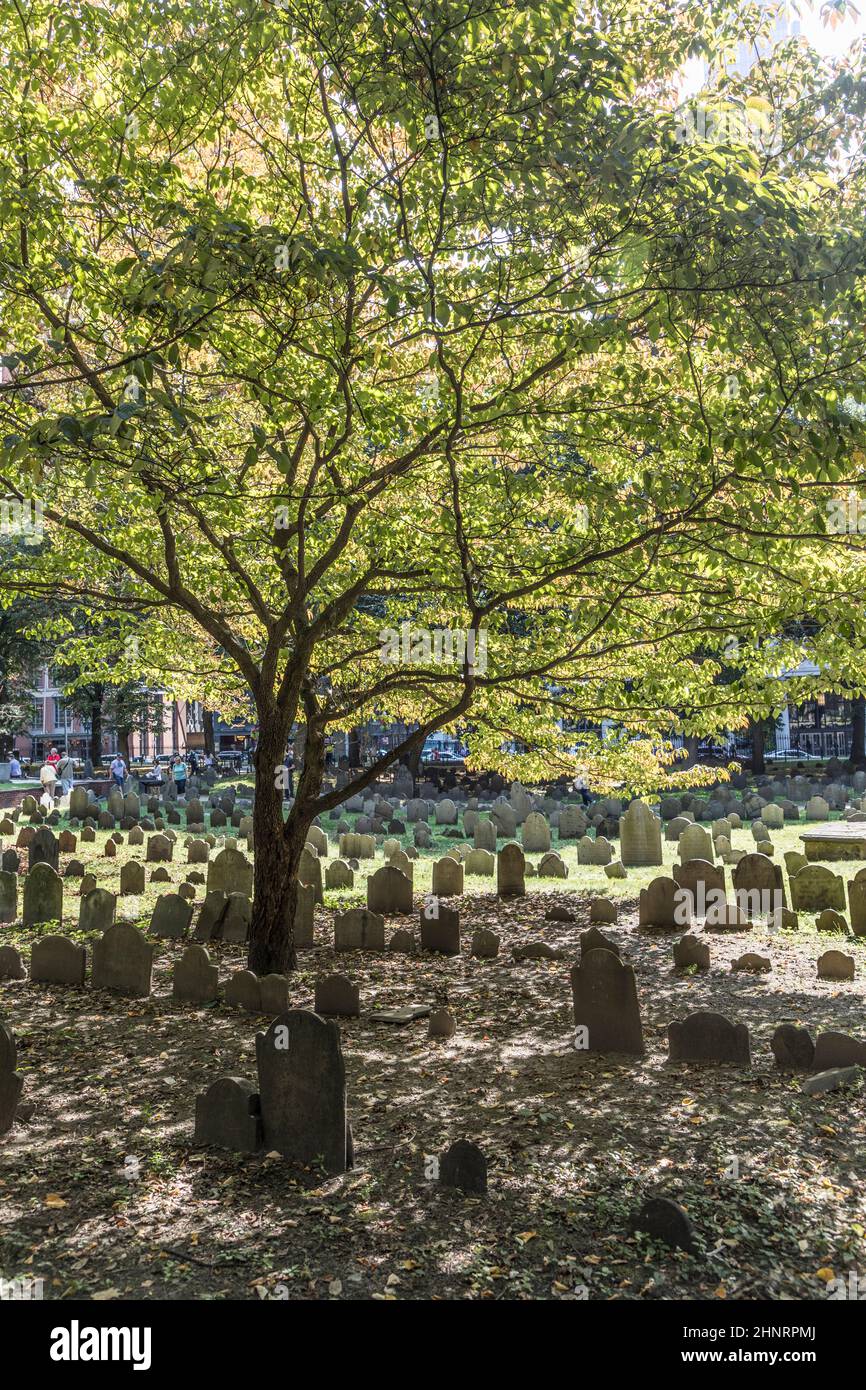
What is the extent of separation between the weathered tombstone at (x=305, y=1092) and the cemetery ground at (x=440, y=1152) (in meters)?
0.12

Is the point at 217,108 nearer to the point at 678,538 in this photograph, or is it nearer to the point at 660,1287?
the point at 678,538

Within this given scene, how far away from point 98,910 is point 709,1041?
311 inches

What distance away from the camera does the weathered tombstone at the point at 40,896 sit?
12883mm

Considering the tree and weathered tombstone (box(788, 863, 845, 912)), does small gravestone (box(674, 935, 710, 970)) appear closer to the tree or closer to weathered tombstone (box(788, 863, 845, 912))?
the tree

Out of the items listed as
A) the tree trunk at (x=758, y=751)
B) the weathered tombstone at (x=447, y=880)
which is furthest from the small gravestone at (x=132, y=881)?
the tree trunk at (x=758, y=751)

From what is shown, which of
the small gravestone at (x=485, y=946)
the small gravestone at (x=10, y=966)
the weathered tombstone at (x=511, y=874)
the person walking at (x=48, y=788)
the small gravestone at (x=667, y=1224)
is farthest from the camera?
the person walking at (x=48, y=788)

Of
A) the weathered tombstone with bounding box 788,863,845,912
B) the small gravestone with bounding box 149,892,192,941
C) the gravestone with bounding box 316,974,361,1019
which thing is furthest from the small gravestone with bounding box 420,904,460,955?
the weathered tombstone with bounding box 788,863,845,912

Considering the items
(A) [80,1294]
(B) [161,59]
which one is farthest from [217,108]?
(A) [80,1294]

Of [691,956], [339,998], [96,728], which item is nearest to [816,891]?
[691,956]

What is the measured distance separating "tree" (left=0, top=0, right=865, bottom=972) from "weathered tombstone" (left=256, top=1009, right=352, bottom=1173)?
3236mm

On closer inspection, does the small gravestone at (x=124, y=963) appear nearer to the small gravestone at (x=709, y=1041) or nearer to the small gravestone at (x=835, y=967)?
the small gravestone at (x=709, y=1041)

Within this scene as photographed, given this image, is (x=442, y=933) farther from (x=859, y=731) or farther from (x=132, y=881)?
(x=859, y=731)

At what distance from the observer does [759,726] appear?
123ft

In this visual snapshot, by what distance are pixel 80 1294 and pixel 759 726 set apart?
36.1 metres
